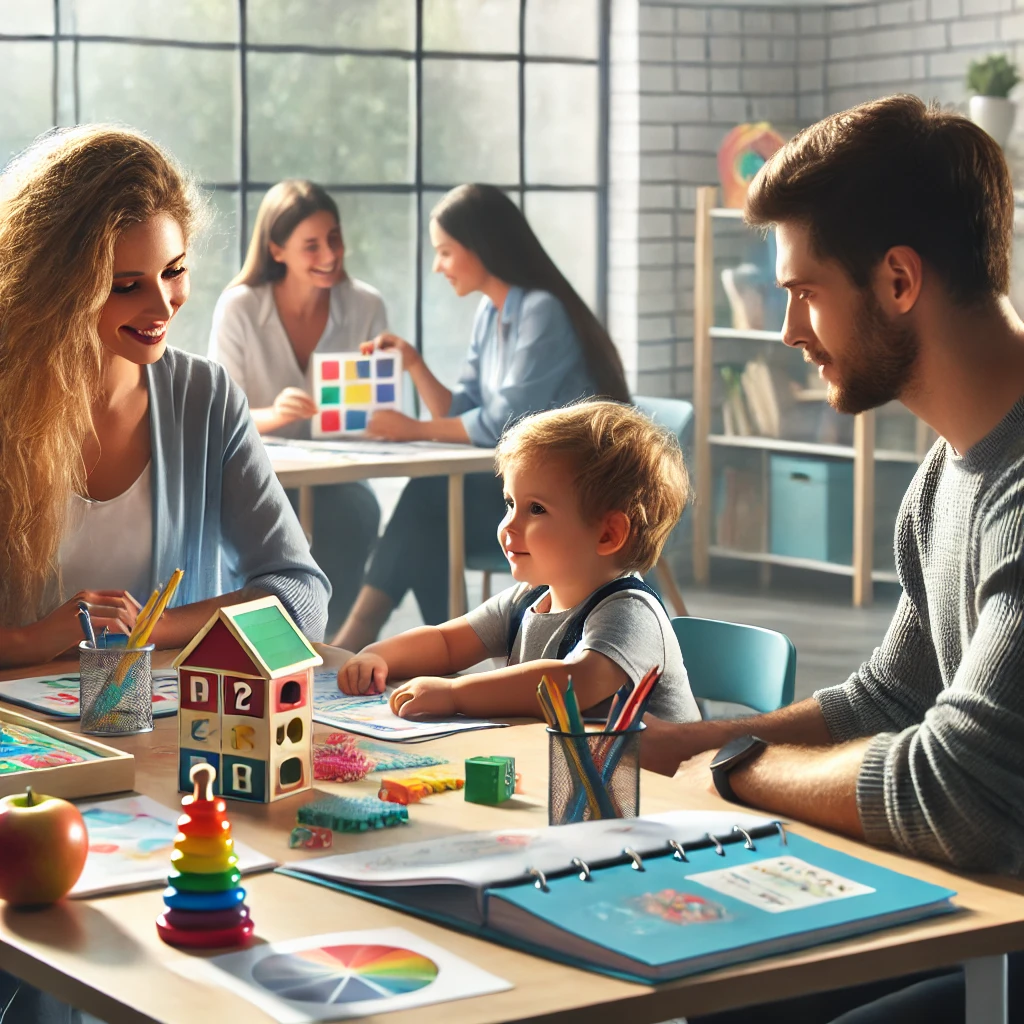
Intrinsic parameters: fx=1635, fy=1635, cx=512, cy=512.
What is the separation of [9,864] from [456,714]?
714mm

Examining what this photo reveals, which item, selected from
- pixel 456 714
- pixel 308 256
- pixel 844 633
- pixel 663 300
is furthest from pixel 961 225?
pixel 663 300

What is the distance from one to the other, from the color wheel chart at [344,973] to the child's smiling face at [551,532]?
0.87 metres

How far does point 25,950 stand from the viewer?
42.1 inches

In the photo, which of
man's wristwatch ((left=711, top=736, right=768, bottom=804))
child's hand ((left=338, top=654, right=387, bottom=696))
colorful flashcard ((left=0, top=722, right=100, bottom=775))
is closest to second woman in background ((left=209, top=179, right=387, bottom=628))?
child's hand ((left=338, top=654, right=387, bottom=696))

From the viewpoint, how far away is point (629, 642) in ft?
5.83

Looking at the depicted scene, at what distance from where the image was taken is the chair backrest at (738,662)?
6.76 feet

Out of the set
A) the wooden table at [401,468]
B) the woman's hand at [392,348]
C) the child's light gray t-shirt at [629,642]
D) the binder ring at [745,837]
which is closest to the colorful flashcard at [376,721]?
the child's light gray t-shirt at [629,642]

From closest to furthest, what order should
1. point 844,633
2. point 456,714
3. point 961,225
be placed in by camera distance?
point 961,225
point 456,714
point 844,633

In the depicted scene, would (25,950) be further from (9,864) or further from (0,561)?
(0,561)

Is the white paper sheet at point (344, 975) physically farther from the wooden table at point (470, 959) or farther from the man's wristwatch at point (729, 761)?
the man's wristwatch at point (729, 761)

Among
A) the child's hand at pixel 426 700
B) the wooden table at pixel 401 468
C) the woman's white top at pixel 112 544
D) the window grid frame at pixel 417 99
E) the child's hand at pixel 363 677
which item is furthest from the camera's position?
the window grid frame at pixel 417 99

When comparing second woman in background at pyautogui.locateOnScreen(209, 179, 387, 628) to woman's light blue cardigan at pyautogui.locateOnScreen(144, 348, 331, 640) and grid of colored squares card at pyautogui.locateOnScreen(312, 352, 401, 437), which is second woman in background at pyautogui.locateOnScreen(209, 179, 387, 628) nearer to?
grid of colored squares card at pyautogui.locateOnScreen(312, 352, 401, 437)

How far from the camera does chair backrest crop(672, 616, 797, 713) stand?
206 cm

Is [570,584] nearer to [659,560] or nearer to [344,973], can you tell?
[344,973]
